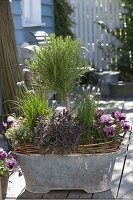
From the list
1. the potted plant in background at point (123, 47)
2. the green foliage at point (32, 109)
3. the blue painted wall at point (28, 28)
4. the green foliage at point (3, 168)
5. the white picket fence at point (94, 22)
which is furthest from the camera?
the white picket fence at point (94, 22)

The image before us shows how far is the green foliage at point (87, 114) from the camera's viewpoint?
4309mm

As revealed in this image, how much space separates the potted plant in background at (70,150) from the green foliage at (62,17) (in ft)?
22.3

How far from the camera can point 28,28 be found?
880 cm

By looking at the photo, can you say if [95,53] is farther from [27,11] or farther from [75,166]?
[75,166]

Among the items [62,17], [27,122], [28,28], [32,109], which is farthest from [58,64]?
[62,17]

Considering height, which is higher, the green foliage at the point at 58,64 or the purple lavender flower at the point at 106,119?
the green foliage at the point at 58,64

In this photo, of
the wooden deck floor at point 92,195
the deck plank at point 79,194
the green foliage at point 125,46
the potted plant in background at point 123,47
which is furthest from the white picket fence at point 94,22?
the deck plank at point 79,194

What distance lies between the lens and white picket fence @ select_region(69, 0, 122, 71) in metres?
11.4

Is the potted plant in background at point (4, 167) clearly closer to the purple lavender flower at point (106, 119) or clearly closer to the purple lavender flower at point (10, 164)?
the purple lavender flower at point (10, 164)

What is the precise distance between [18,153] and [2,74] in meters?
2.23

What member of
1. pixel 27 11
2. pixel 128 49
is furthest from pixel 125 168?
pixel 128 49

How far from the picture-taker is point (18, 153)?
4328mm

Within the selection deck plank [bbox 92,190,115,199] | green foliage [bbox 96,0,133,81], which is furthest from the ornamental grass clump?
green foliage [bbox 96,0,133,81]

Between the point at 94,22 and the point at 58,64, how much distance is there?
7029 millimetres
